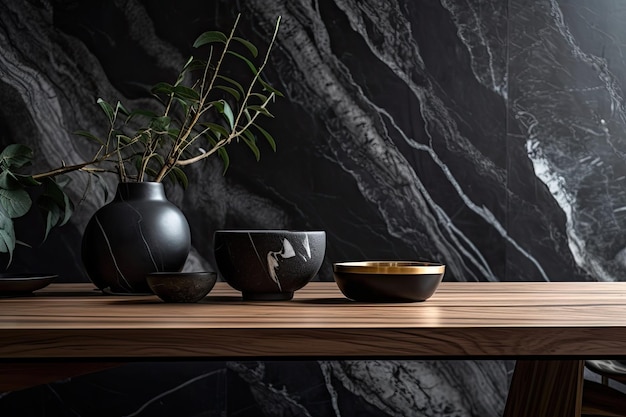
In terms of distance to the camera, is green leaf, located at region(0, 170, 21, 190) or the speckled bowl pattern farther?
green leaf, located at region(0, 170, 21, 190)

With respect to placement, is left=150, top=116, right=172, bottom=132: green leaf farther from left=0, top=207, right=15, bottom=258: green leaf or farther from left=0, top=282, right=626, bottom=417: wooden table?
left=0, top=282, right=626, bottom=417: wooden table

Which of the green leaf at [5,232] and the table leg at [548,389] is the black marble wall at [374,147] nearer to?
the table leg at [548,389]

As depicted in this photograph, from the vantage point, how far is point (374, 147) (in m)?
2.14

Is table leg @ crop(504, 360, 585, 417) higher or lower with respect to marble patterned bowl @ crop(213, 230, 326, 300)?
lower

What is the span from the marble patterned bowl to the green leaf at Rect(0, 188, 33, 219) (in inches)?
16.2

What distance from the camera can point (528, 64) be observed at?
2.17 meters

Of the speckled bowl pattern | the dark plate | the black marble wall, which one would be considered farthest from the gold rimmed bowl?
the black marble wall

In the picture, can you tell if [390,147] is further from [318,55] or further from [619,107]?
[619,107]

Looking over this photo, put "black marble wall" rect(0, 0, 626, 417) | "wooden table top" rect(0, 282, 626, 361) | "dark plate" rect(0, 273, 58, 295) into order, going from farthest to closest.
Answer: "black marble wall" rect(0, 0, 626, 417)
"dark plate" rect(0, 273, 58, 295)
"wooden table top" rect(0, 282, 626, 361)

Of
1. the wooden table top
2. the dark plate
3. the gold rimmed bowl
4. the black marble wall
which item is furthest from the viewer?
the black marble wall

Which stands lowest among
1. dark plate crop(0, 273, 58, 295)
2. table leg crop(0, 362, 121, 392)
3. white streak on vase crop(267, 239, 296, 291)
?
table leg crop(0, 362, 121, 392)

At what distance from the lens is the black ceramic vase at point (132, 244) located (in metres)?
1.26

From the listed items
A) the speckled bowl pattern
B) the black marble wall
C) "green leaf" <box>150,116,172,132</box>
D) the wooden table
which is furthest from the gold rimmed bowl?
the black marble wall

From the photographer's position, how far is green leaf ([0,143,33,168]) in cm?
131
